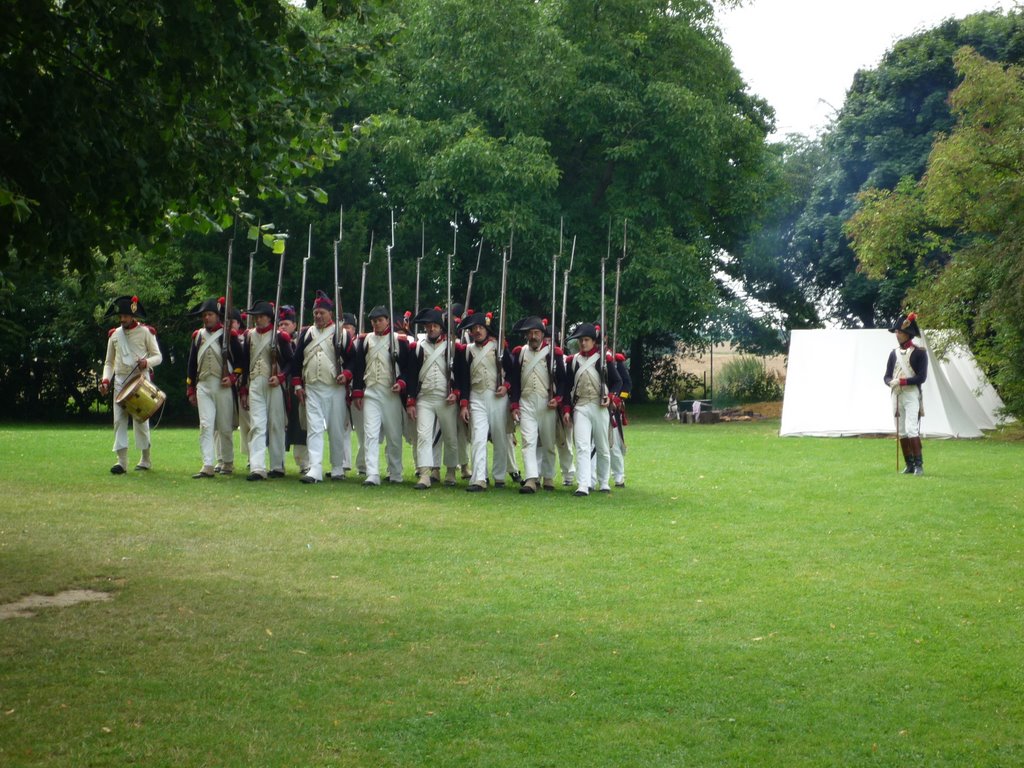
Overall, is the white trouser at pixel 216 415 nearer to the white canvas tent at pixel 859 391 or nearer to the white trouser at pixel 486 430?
the white trouser at pixel 486 430

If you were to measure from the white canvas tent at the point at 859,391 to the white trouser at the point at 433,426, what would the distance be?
13.2 m

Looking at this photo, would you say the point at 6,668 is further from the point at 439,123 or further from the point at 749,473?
the point at 439,123

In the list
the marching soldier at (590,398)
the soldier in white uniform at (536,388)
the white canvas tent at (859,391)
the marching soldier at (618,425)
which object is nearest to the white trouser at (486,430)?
the soldier in white uniform at (536,388)

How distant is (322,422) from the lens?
16031mm

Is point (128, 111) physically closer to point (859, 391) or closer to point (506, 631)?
point (506, 631)

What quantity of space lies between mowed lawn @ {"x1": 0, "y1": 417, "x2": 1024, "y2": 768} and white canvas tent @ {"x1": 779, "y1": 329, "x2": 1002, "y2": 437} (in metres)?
12.8

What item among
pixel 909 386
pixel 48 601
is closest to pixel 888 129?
pixel 909 386

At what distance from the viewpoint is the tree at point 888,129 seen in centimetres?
3800

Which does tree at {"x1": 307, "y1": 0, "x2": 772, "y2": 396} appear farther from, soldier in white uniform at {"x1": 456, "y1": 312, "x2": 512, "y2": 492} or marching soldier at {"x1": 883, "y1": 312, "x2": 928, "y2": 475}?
soldier in white uniform at {"x1": 456, "y1": 312, "x2": 512, "y2": 492}

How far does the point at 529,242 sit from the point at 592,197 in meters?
4.27

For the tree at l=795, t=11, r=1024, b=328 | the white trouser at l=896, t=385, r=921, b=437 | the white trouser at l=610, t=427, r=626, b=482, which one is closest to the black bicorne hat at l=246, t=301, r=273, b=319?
the white trouser at l=610, t=427, r=626, b=482

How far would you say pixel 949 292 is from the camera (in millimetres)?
27000

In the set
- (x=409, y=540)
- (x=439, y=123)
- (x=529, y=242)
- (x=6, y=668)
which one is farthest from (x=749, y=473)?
(x=439, y=123)

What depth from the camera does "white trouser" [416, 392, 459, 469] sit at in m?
15.7
